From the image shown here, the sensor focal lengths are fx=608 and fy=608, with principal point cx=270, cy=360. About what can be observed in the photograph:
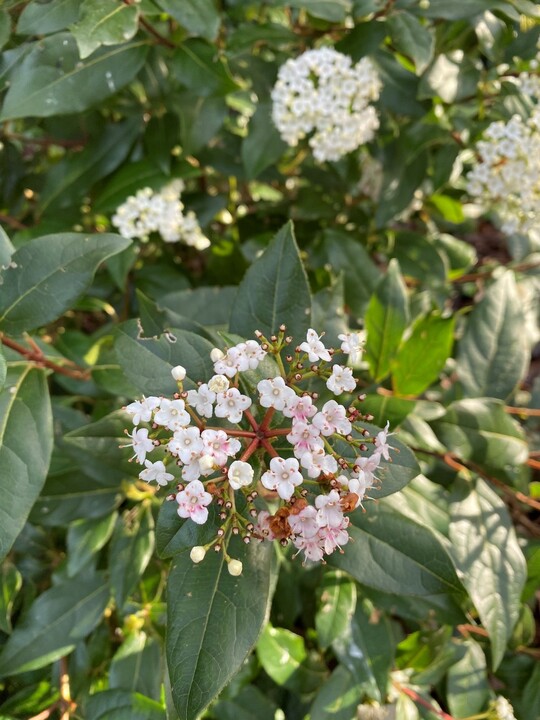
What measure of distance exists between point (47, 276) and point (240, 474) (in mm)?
734

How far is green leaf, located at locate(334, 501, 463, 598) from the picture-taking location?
1362 mm

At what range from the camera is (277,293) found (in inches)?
59.5

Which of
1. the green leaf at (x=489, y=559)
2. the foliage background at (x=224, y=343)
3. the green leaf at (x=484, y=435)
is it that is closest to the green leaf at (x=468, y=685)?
the foliage background at (x=224, y=343)

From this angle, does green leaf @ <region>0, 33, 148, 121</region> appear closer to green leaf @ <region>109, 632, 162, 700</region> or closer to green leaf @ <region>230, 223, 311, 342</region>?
green leaf @ <region>230, 223, 311, 342</region>

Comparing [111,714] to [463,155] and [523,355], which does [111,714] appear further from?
[463,155]

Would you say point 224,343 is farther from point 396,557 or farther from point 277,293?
point 396,557

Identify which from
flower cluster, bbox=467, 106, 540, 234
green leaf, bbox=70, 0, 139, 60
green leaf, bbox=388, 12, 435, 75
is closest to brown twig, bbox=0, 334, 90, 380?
green leaf, bbox=70, 0, 139, 60

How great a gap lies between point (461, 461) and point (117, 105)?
1.82 m

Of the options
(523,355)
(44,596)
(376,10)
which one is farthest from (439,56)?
(44,596)

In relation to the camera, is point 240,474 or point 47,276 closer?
point 240,474

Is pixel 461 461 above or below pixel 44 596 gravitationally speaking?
above

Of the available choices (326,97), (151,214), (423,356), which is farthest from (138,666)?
(326,97)

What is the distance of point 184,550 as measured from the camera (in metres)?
1.22

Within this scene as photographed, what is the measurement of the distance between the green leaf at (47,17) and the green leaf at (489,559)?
1751 mm
